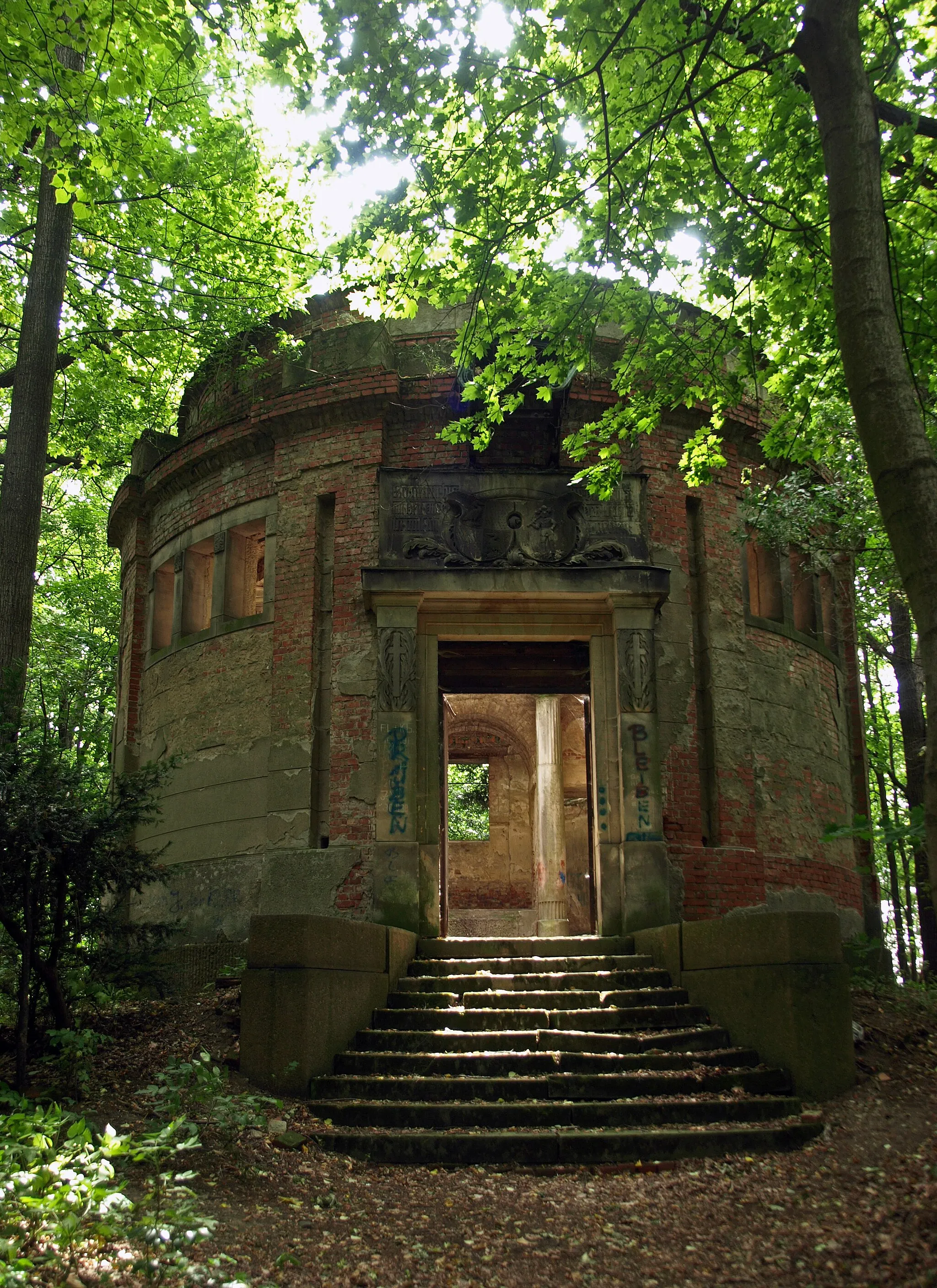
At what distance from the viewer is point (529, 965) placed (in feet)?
27.2

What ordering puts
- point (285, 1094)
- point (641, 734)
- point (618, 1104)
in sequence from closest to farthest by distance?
point (618, 1104) < point (285, 1094) < point (641, 734)

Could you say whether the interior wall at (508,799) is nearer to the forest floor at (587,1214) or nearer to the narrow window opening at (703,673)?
the narrow window opening at (703,673)

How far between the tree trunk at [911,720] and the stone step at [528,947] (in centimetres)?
571

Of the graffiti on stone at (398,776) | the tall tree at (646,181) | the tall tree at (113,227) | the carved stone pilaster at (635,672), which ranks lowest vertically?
the graffiti on stone at (398,776)

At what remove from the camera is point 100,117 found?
8.28m

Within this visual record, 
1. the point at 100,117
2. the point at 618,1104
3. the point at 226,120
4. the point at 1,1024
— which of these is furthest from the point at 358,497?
the point at 618,1104

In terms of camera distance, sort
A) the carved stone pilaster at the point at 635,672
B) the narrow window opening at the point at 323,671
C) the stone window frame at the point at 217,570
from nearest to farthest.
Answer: the carved stone pilaster at the point at 635,672 < the narrow window opening at the point at 323,671 < the stone window frame at the point at 217,570

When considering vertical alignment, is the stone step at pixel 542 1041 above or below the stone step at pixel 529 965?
below

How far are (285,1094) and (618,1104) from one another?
2.12 metres

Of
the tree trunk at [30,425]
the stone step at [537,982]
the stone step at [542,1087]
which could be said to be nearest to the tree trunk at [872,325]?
the stone step at [542,1087]

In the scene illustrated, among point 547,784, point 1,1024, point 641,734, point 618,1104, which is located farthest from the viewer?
point 547,784

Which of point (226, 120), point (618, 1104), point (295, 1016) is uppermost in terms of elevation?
point (226, 120)

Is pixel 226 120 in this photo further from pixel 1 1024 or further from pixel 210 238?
pixel 1 1024

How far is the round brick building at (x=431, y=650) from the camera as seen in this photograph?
983 centimetres
